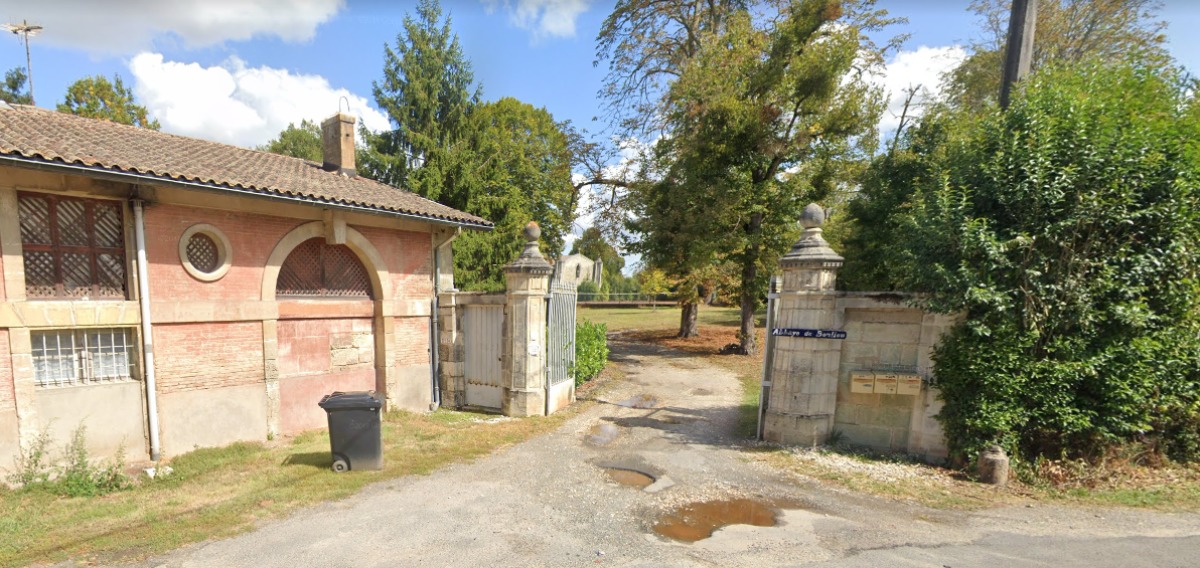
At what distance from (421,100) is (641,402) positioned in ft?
55.8

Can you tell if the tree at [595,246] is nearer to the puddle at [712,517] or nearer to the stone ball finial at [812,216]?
the stone ball finial at [812,216]

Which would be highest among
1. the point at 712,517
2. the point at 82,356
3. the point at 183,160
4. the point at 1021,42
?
the point at 1021,42

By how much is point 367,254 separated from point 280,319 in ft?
5.81

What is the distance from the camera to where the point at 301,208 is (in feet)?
25.9

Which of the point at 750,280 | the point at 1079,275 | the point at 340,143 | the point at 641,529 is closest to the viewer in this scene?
the point at 641,529

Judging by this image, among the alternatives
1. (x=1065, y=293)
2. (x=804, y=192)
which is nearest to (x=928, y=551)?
(x=1065, y=293)

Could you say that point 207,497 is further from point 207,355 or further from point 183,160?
point 183,160

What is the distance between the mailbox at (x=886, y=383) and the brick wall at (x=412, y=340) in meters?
8.13

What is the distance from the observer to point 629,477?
625 cm

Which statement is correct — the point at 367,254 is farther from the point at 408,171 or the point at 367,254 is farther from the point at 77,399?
the point at 408,171

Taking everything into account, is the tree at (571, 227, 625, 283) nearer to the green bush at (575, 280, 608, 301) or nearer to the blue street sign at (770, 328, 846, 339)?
the blue street sign at (770, 328, 846, 339)

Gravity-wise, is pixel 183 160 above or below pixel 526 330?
above

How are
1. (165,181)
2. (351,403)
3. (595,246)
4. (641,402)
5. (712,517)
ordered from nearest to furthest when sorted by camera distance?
(712,517), (165,181), (351,403), (641,402), (595,246)

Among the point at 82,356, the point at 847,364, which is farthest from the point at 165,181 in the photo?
the point at 847,364
